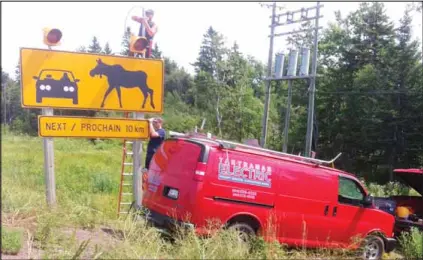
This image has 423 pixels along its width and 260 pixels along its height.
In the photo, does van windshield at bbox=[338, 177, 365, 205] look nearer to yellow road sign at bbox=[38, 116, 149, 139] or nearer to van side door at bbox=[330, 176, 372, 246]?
van side door at bbox=[330, 176, 372, 246]

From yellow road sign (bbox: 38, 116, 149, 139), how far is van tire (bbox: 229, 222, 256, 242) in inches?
126

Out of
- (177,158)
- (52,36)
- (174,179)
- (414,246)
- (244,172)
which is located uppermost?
(52,36)

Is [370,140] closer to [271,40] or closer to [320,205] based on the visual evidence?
[271,40]

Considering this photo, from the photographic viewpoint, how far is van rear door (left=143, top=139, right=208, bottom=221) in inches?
281

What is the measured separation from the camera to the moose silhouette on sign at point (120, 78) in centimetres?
934

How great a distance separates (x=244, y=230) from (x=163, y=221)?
4.18 ft

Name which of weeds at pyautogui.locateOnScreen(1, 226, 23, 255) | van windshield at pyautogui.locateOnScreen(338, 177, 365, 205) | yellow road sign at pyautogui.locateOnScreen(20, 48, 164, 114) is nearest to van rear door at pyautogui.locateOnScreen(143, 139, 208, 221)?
yellow road sign at pyautogui.locateOnScreen(20, 48, 164, 114)

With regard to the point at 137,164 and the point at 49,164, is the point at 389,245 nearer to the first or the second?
the point at 137,164

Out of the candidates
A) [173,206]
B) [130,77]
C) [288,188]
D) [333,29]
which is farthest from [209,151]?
[333,29]

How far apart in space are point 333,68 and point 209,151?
1561 inches

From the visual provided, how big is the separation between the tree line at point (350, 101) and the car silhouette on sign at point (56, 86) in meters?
12.5

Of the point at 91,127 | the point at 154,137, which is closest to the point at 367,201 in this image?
the point at 154,137

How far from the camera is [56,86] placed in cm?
896

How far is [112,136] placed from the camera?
9.47 meters
